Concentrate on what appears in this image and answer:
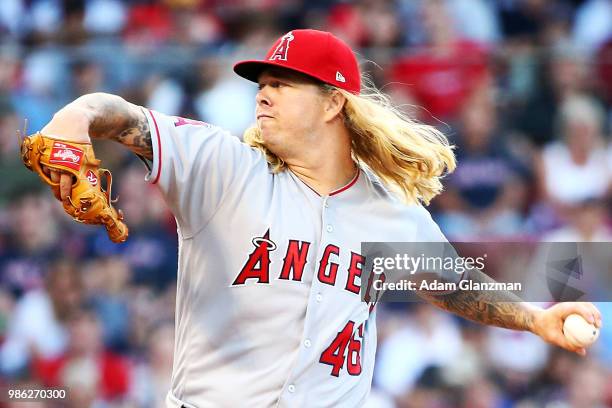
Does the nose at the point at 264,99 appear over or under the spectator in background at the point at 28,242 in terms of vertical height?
under

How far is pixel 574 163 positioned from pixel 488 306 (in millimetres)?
3944

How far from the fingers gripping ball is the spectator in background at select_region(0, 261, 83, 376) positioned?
13.9 feet

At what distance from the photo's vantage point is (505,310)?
3756 millimetres

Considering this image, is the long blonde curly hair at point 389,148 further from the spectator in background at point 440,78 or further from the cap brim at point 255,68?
the spectator in background at point 440,78

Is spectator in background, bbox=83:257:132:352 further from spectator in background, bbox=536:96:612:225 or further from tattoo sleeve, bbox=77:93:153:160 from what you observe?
tattoo sleeve, bbox=77:93:153:160

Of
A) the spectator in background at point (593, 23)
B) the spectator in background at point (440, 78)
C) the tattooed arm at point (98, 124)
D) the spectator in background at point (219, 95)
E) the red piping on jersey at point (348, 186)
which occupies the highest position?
the spectator in background at point (593, 23)

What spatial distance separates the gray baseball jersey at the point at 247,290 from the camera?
10.8 ft

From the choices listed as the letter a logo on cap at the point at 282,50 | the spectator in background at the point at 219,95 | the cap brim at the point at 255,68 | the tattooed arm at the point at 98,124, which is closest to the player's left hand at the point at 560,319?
the cap brim at the point at 255,68

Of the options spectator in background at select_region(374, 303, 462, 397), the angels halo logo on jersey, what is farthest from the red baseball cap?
spectator in background at select_region(374, 303, 462, 397)

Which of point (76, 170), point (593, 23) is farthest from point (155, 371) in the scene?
point (593, 23)

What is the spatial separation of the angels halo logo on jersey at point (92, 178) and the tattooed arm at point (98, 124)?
0.19 ft

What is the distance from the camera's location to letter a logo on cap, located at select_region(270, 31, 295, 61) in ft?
11.5

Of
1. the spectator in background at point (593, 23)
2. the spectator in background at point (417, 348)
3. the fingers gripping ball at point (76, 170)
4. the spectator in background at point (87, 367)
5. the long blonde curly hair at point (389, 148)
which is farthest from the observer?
the spectator in background at point (593, 23)

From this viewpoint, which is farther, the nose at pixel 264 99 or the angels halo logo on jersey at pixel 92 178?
the nose at pixel 264 99
